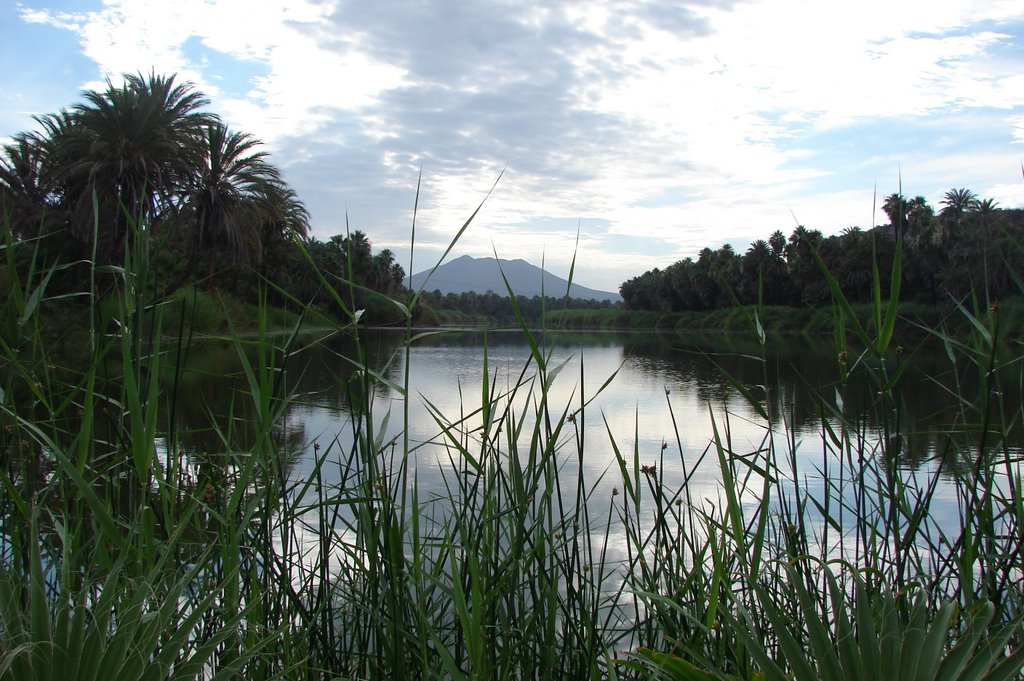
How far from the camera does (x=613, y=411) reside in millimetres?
8227

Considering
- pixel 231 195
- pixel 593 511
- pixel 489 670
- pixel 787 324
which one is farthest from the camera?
pixel 787 324

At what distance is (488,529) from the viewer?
53.2 inches

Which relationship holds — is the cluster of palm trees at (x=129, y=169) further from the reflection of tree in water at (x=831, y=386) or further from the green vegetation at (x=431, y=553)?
the green vegetation at (x=431, y=553)

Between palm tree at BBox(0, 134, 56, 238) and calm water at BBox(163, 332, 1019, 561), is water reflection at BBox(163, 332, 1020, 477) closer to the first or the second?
calm water at BBox(163, 332, 1019, 561)

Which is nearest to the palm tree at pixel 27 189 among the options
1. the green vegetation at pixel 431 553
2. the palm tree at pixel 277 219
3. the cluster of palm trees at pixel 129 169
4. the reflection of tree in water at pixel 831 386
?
the cluster of palm trees at pixel 129 169

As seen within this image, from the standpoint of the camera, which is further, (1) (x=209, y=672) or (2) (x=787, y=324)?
(2) (x=787, y=324)

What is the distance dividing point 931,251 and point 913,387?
961 inches

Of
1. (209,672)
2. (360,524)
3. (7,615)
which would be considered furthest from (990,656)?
(209,672)

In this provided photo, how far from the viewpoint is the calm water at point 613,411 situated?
164 centimetres

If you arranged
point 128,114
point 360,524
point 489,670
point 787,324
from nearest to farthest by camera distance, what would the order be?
point 489,670, point 360,524, point 128,114, point 787,324

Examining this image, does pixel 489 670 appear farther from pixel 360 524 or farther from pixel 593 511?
pixel 593 511

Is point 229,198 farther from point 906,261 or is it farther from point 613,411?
point 906,261

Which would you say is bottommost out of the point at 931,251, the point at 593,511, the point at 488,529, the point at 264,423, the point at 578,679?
the point at 593,511

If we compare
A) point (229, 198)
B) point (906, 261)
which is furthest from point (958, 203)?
point (229, 198)
